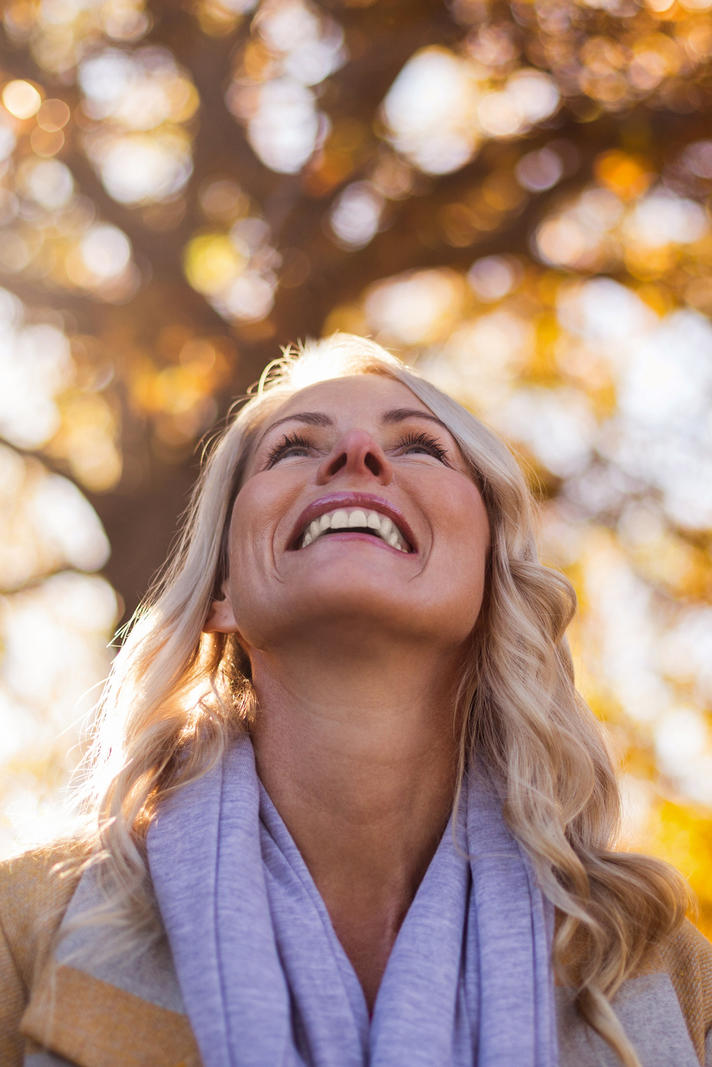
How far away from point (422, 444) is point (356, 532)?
52 centimetres

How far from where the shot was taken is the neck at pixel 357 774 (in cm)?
248

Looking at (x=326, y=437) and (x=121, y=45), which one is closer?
(x=326, y=437)

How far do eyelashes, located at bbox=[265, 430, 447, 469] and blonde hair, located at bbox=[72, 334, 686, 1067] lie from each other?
14 cm

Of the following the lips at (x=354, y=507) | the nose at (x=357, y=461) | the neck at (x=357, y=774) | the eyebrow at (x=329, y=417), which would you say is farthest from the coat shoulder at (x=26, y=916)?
the eyebrow at (x=329, y=417)

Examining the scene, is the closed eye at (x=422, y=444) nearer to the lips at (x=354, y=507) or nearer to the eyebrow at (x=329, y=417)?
the eyebrow at (x=329, y=417)

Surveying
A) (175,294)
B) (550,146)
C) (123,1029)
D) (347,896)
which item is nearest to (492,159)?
(550,146)

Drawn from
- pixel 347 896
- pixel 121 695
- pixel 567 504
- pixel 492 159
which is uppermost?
pixel 492 159

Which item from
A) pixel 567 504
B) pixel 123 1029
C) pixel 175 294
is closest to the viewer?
pixel 123 1029

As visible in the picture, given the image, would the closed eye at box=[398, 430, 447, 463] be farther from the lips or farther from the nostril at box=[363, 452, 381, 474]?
the lips

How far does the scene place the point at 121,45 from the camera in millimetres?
6695

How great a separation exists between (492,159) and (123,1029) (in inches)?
230

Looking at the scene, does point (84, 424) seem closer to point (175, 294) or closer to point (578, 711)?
point (175, 294)

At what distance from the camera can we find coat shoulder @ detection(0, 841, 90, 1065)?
2.18 meters

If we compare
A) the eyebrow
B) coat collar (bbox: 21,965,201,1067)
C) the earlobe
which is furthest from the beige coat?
the eyebrow
